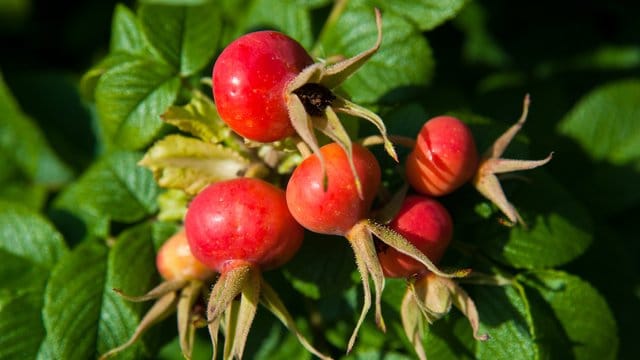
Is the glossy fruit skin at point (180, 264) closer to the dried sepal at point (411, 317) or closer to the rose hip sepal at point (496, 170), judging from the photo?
the dried sepal at point (411, 317)

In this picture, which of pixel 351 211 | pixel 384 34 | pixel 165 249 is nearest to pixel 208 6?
pixel 384 34

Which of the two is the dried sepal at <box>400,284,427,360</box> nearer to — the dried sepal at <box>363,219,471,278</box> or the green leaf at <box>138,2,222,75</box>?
the dried sepal at <box>363,219,471,278</box>

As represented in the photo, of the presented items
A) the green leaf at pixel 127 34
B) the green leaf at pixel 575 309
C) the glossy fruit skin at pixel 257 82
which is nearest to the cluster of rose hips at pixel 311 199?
the glossy fruit skin at pixel 257 82

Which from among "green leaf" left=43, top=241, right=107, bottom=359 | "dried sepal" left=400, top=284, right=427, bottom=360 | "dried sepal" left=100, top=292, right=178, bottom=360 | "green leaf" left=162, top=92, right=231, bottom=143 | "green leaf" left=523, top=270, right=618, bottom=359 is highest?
"green leaf" left=162, top=92, right=231, bottom=143

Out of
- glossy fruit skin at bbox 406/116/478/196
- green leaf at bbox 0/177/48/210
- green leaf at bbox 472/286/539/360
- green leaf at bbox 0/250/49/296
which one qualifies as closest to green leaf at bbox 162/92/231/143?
glossy fruit skin at bbox 406/116/478/196

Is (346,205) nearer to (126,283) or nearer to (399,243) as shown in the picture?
(399,243)

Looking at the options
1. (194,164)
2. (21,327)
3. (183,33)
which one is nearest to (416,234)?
(194,164)
